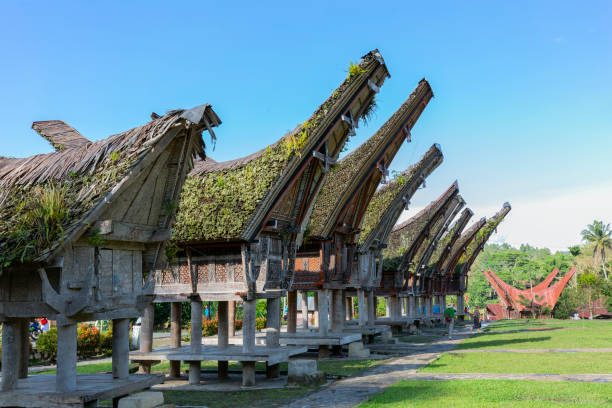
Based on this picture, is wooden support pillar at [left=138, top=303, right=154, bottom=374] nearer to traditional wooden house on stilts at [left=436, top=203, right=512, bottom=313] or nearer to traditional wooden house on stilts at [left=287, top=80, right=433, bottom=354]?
traditional wooden house on stilts at [left=287, top=80, right=433, bottom=354]

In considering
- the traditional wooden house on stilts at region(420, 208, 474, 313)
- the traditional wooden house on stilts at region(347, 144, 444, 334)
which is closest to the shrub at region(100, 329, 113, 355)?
the traditional wooden house on stilts at region(347, 144, 444, 334)

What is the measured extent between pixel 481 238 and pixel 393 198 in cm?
2653

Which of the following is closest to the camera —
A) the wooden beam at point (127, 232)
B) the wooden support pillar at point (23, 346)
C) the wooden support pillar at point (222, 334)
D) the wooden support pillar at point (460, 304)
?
the wooden beam at point (127, 232)

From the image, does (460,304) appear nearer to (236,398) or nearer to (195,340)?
(195,340)

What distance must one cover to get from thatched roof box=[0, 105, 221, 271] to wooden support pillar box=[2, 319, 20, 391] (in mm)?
1572

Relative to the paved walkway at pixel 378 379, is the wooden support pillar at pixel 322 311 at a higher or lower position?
higher

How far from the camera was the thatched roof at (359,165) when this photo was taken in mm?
20984

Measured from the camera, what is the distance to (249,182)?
49.7 feet

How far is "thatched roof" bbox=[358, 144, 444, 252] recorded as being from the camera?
1036 inches

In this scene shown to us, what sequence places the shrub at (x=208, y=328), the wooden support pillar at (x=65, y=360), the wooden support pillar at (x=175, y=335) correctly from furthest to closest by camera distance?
the shrub at (x=208, y=328)
the wooden support pillar at (x=175, y=335)
the wooden support pillar at (x=65, y=360)

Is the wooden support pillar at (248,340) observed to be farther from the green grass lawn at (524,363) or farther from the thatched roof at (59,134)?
the thatched roof at (59,134)

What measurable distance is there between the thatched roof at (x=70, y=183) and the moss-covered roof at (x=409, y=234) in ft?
83.9

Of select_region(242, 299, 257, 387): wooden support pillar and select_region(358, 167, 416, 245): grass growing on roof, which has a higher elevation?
A: select_region(358, 167, 416, 245): grass growing on roof

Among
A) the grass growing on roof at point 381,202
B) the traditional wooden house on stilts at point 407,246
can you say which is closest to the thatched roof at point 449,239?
the traditional wooden house on stilts at point 407,246
